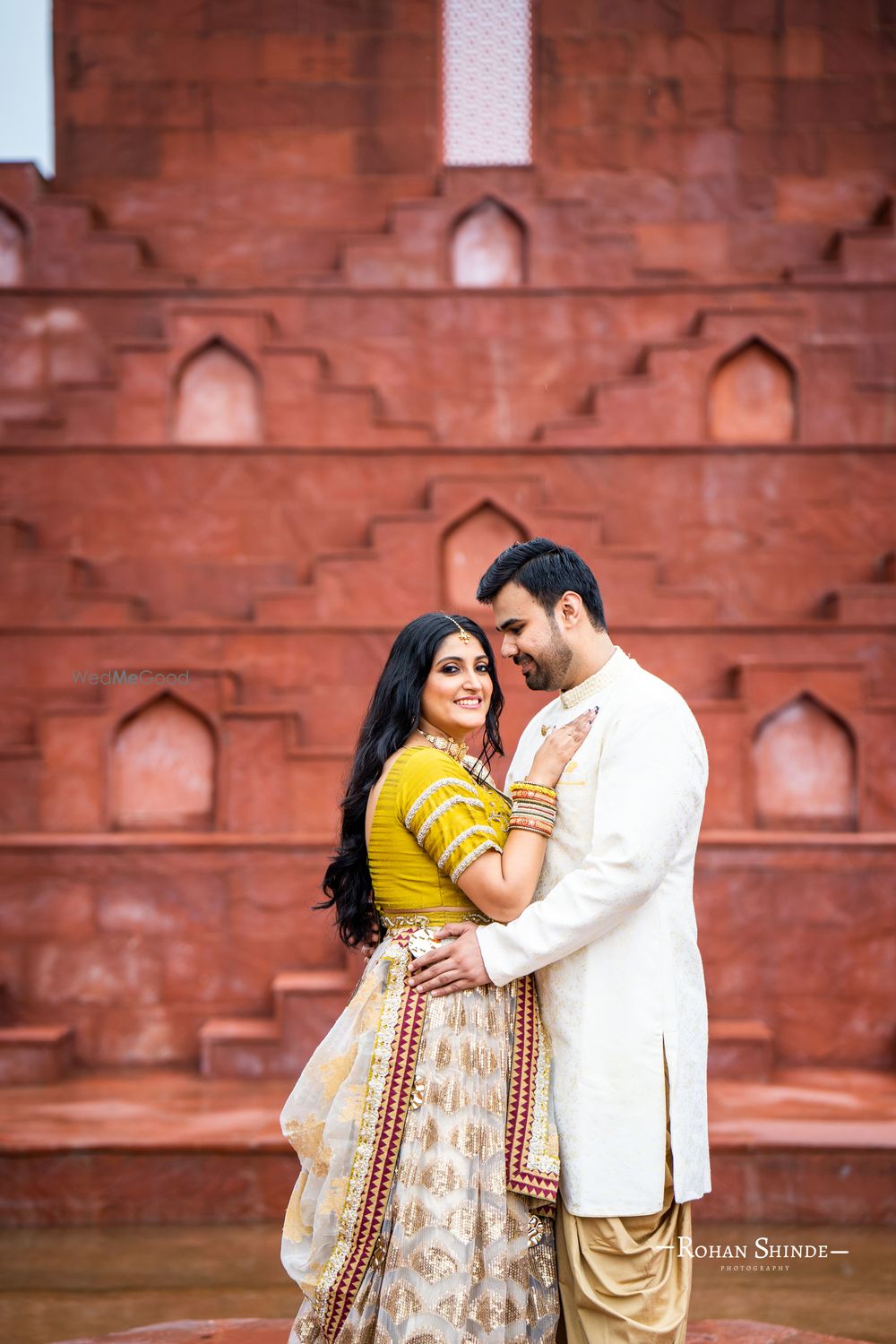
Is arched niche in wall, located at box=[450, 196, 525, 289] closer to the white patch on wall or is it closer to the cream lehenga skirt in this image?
the white patch on wall

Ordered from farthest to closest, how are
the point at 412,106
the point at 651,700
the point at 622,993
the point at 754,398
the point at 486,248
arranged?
the point at 412,106
the point at 486,248
the point at 754,398
the point at 651,700
the point at 622,993

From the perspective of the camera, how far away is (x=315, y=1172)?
2.73 meters

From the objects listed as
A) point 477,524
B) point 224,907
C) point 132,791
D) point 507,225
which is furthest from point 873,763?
point 507,225

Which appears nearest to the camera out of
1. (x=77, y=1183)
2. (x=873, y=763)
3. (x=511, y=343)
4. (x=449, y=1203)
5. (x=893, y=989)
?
(x=449, y=1203)

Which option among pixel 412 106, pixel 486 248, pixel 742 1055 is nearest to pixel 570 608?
pixel 742 1055

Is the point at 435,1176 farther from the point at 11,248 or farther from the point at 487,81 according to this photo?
the point at 487,81

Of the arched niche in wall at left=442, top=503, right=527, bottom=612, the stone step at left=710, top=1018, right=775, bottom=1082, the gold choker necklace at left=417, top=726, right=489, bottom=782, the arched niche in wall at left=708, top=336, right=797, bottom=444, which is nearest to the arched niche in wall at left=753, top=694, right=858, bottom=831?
the stone step at left=710, top=1018, right=775, bottom=1082

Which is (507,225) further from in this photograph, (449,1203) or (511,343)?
(449,1203)

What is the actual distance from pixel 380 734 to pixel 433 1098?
758 mm

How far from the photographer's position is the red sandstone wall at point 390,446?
6035 mm

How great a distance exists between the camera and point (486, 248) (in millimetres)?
8336

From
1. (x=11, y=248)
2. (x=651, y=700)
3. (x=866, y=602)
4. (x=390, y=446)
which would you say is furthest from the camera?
(x=11, y=248)

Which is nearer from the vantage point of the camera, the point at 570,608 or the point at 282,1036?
the point at 570,608

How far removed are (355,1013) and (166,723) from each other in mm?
4016
